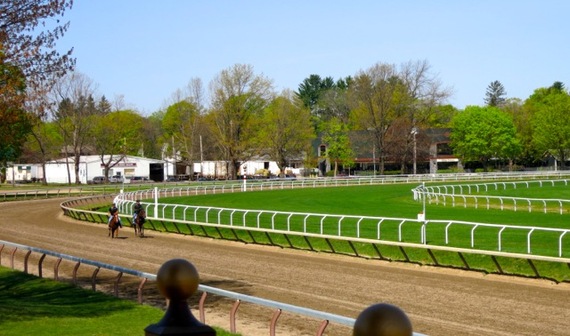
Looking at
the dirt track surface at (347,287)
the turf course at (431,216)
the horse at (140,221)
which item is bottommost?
the dirt track surface at (347,287)

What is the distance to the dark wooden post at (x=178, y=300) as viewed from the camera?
2.79 m

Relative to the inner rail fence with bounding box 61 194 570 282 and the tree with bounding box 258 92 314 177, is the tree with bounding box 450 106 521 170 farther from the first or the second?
the inner rail fence with bounding box 61 194 570 282

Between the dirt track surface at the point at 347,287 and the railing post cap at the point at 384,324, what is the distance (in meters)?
11.0

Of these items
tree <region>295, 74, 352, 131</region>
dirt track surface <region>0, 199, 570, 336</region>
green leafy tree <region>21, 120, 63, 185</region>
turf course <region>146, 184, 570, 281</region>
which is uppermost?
tree <region>295, 74, 352, 131</region>

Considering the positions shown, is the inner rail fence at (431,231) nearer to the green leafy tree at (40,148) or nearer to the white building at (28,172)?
the green leafy tree at (40,148)

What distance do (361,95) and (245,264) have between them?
283ft

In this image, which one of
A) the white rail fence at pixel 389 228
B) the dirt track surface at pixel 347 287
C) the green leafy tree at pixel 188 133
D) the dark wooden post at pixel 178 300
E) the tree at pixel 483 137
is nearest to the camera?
the dark wooden post at pixel 178 300

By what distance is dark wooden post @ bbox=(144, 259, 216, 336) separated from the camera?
2.79m

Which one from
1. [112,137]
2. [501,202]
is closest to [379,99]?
[112,137]

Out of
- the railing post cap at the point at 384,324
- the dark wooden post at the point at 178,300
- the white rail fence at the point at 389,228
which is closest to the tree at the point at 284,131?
the white rail fence at the point at 389,228

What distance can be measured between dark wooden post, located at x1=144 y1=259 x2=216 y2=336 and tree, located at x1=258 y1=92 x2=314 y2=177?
3922 inches

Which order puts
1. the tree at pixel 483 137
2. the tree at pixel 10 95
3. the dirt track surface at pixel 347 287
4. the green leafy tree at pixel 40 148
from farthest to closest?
the tree at pixel 483 137, the green leafy tree at pixel 40 148, the tree at pixel 10 95, the dirt track surface at pixel 347 287

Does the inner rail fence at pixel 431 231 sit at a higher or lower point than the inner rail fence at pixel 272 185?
lower

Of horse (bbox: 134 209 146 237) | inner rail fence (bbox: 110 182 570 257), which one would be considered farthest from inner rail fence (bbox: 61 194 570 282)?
horse (bbox: 134 209 146 237)
